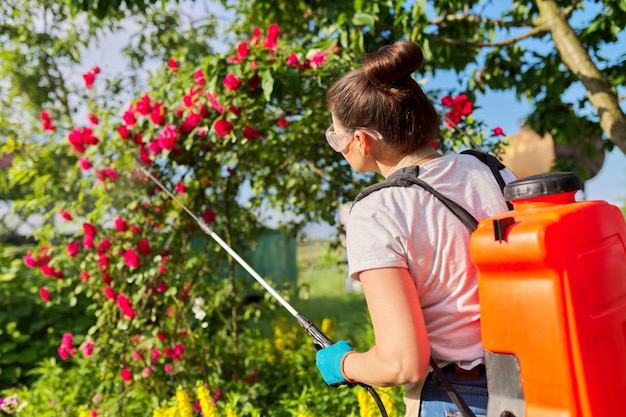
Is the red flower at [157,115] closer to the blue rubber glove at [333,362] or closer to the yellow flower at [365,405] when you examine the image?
the yellow flower at [365,405]

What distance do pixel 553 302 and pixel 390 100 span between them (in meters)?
0.55

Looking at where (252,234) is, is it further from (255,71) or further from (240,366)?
(255,71)

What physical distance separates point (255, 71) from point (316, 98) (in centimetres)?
49

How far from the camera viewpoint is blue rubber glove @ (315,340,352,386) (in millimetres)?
1376

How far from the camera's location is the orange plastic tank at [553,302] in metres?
1.00

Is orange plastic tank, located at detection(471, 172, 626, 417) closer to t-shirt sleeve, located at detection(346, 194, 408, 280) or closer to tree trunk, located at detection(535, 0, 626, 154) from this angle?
t-shirt sleeve, located at detection(346, 194, 408, 280)

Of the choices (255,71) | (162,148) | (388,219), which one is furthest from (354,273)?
(162,148)

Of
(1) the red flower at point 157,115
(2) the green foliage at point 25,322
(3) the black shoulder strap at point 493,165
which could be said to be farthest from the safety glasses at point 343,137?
(2) the green foliage at point 25,322

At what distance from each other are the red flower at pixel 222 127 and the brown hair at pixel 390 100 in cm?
205

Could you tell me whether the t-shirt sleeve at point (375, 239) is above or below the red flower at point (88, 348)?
above

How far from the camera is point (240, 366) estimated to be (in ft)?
13.1

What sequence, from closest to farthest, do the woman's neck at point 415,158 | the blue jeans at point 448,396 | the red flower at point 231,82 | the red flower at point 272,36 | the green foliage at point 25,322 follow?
the blue jeans at point 448,396
the woman's neck at point 415,158
the red flower at point 231,82
the red flower at point 272,36
the green foliage at point 25,322

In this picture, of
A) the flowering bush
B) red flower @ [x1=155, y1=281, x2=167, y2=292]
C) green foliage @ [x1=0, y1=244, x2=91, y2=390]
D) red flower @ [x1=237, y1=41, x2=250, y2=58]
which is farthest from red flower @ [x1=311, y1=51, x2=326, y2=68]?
green foliage @ [x1=0, y1=244, x2=91, y2=390]

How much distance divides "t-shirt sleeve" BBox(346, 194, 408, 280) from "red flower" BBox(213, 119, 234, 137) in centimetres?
224
